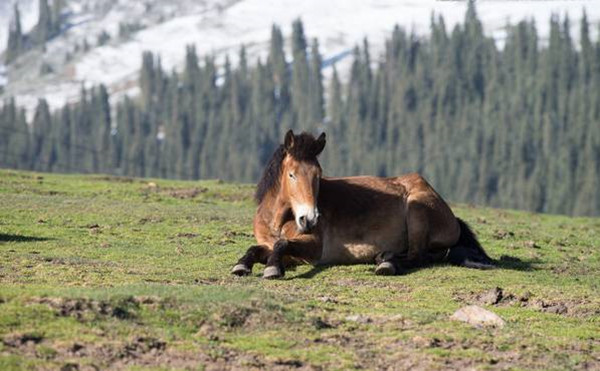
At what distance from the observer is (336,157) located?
444 ft

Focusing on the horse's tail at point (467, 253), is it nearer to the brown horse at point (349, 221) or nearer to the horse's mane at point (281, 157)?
the brown horse at point (349, 221)

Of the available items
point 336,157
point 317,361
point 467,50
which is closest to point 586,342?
point 317,361

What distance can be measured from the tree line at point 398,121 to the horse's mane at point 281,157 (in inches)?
3691

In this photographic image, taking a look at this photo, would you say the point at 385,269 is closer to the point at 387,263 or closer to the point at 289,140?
the point at 387,263

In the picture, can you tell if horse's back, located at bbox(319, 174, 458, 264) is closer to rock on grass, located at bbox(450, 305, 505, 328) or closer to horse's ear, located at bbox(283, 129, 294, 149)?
horse's ear, located at bbox(283, 129, 294, 149)

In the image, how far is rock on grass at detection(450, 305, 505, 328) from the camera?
14195 mm

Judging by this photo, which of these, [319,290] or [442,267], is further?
[442,267]

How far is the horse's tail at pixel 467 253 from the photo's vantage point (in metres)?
20.3

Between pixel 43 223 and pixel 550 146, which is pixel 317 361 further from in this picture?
pixel 550 146

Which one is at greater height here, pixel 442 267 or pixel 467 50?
pixel 467 50

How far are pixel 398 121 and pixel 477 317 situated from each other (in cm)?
12866

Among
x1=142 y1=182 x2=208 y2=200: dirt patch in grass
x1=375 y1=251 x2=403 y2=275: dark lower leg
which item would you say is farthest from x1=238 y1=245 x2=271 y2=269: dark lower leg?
x1=142 y1=182 x2=208 y2=200: dirt patch in grass

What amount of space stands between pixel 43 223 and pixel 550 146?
100m

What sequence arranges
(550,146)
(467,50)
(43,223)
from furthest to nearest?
(467,50), (550,146), (43,223)
